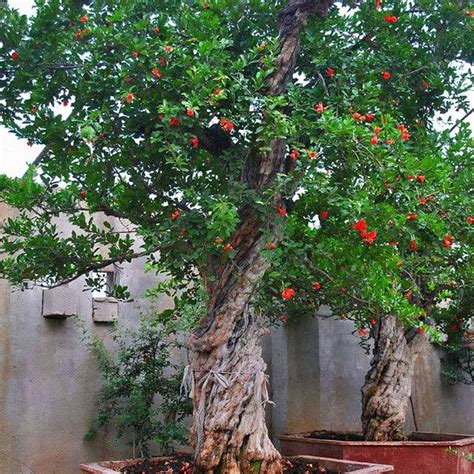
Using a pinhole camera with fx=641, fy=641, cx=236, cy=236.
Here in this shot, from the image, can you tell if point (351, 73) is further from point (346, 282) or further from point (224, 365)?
point (224, 365)

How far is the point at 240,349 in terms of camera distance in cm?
369

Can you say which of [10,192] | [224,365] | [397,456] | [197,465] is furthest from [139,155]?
[397,456]

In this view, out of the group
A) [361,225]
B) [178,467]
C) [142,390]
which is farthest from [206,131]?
[142,390]

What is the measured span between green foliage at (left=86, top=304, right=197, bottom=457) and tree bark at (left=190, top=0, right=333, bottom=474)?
1.39 m

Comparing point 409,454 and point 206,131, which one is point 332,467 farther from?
point 206,131

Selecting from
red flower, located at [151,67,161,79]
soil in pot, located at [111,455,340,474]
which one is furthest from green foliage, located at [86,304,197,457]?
red flower, located at [151,67,161,79]

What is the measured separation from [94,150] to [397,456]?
125 inches

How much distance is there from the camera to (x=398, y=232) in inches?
128

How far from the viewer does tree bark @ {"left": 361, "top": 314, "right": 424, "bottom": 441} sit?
17.0 feet

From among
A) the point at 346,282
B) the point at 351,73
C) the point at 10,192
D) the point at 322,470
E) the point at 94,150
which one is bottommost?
the point at 322,470

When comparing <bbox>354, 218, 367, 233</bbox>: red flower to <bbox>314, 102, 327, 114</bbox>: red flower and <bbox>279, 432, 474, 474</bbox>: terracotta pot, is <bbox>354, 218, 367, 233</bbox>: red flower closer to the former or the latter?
<bbox>314, 102, 327, 114</bbox>: red flower

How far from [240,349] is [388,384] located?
209cm

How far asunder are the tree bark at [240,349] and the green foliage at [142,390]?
139 centimetres

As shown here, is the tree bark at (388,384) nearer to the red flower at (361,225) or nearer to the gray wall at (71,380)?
the gray wall at (71,380)
